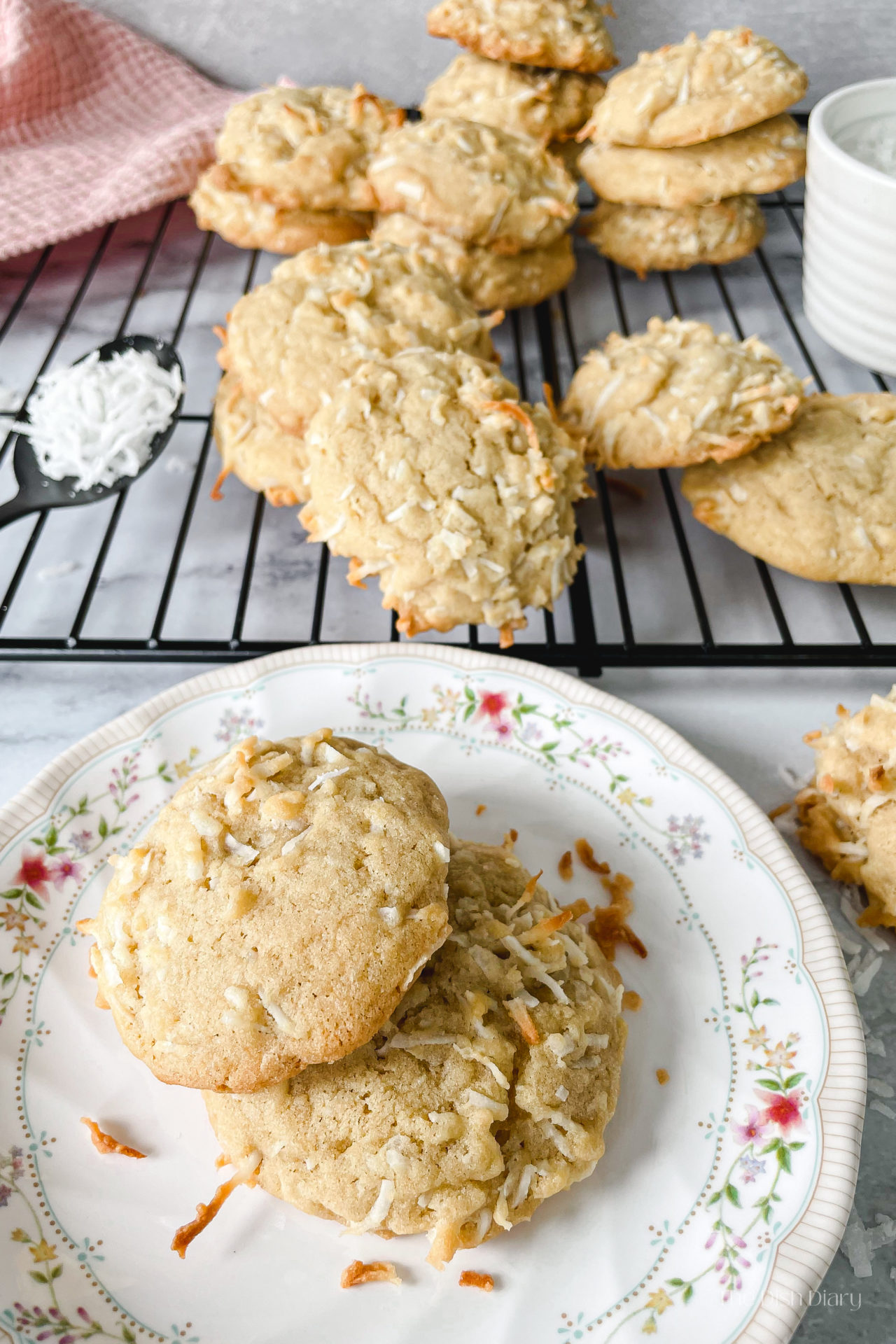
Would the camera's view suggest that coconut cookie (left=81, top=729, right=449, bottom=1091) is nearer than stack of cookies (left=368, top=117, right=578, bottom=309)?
Yes

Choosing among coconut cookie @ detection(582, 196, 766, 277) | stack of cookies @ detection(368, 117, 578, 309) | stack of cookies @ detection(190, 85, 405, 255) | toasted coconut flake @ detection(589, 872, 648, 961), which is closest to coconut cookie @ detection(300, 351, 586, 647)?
toasted coconut flake @ detection(589, 872, 648, 961)

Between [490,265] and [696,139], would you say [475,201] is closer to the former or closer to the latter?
[490,265]

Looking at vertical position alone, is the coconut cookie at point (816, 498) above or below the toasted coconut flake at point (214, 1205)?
above

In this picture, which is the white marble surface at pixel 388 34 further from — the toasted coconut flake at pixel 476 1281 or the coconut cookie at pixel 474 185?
the toasted coconut flake at pixel 476 1281

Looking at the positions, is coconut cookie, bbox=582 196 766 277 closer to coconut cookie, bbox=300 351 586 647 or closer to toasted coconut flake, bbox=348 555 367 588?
coconut cookie, bbox=300 351 586 647

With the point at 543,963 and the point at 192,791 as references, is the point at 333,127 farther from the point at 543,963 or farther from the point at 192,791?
the point at 543,963

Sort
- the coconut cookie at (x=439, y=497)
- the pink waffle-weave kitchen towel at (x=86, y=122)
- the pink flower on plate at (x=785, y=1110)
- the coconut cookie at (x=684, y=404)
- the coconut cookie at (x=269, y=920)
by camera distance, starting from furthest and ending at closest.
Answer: the pink waffle-weave kitchen towel at (x=86, y=122) < the coconut cookie at (x=684, y=404) < the coconut cookie at (x=439, y=497) < the pink flower on plate at (x=785, y=1110) < the coconut cookie at (x=269, y=920)

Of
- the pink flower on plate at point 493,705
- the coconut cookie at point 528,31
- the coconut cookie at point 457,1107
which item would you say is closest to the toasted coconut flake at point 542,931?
the coconut cookie at point 457,1107

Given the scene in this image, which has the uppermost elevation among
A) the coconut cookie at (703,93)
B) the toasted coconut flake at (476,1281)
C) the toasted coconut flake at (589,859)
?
the coconut cookie at (703,93)
